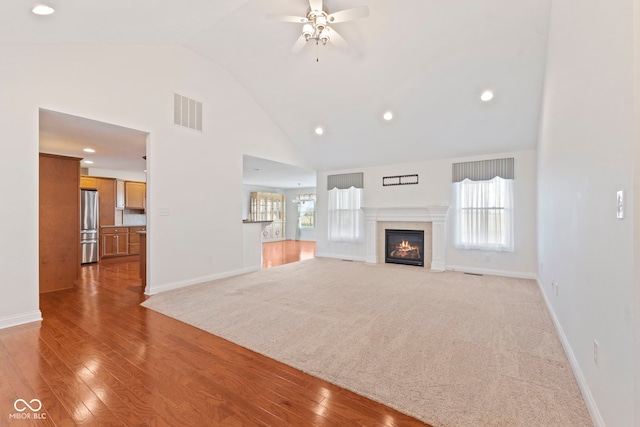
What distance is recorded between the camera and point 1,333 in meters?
2.80

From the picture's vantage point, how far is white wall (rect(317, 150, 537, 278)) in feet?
17.4

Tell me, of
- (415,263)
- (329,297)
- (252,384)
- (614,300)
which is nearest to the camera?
(614,300)

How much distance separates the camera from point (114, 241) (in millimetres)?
7293

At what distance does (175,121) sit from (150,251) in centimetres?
209

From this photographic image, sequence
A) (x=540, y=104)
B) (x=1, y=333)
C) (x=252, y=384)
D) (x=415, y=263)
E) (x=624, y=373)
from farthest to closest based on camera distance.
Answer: (x=415, y=263) → (x=540, y=104) → (x=1, y=333) → (x=252, y=384) → (x=624, y=373)

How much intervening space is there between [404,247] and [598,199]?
519 centimetres

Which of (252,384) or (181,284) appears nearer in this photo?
(252,384)

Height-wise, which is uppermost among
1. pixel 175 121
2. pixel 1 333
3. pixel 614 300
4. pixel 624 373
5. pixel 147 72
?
pixel 147 72

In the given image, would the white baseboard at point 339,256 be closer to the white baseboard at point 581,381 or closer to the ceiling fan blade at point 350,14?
the white baseboard at point 581,381

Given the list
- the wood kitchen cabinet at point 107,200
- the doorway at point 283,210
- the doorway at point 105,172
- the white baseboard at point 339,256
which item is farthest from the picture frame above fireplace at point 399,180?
the wood kitchen cabinet at point 107,200

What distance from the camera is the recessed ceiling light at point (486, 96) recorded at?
442 cm

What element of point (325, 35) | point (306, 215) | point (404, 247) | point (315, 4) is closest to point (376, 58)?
point (325, 35)

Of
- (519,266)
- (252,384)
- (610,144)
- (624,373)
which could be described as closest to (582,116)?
(610,144)

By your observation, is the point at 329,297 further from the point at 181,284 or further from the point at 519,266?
the point at 519,266
